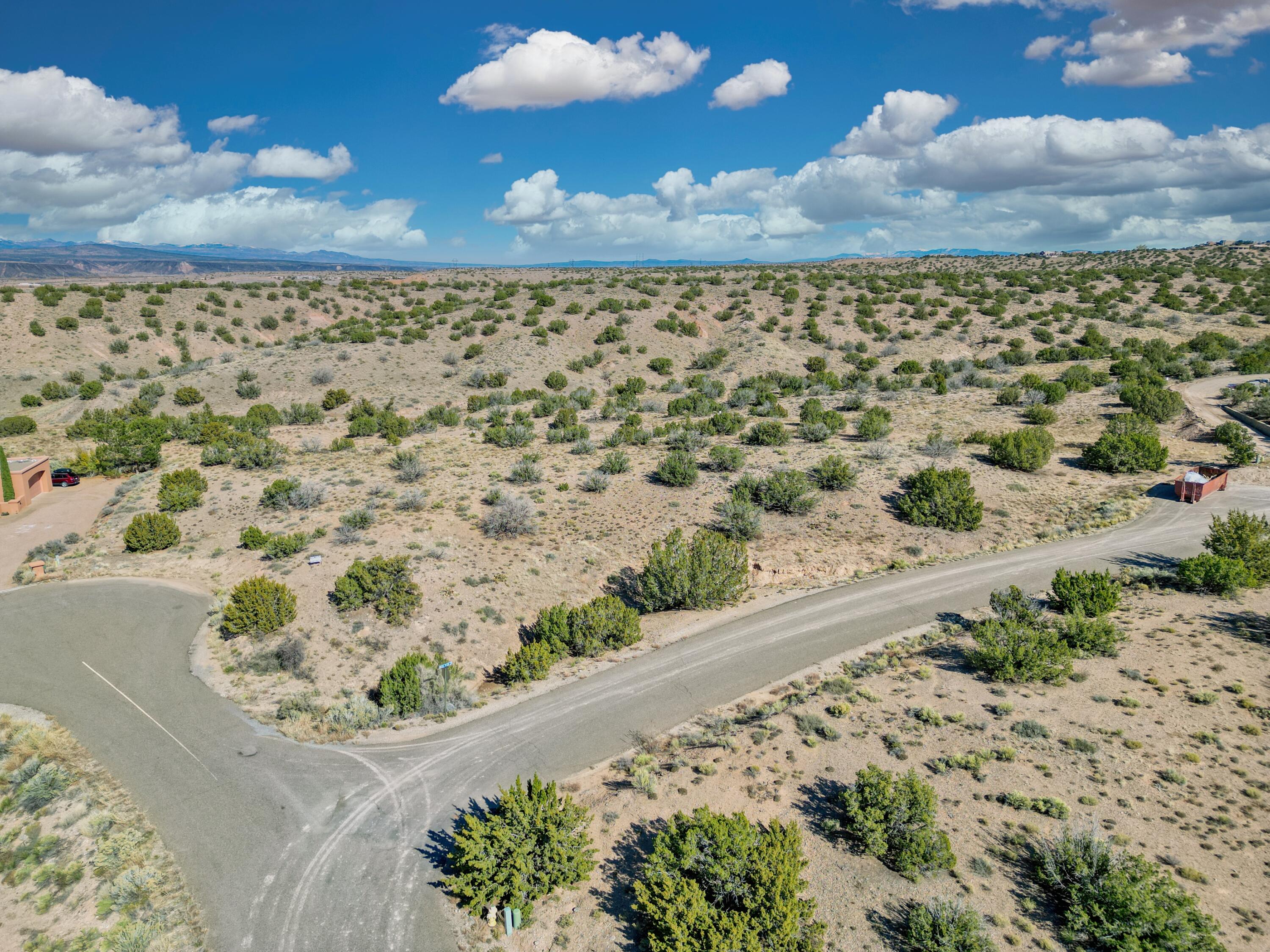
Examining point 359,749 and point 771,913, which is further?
point 359,749

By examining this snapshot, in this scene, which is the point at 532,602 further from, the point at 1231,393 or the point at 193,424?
the point at 1231,393

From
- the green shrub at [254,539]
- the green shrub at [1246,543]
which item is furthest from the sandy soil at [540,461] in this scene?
the green shrub at [1246,543]

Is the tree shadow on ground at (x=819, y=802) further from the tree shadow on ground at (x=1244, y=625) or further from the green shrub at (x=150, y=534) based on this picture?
the green shrub at (x=150, y=534)

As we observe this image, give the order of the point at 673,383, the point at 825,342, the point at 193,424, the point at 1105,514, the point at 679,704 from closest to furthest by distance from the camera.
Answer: the point at 679,704
the point at 1105,514
the point at 193,424
the point at 673,383
the point at 825,342

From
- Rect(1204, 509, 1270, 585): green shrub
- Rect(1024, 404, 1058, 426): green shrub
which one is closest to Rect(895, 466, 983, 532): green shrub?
Rect(1204, 509, 1270, 585): green shrub

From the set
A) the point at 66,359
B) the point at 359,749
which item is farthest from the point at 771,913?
the point at 66,359

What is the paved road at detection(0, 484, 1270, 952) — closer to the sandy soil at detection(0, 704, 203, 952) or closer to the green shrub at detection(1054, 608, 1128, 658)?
the sandy soil at detection(0, 704, 203, 952)

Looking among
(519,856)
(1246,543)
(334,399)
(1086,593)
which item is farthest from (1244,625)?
(334,399)
